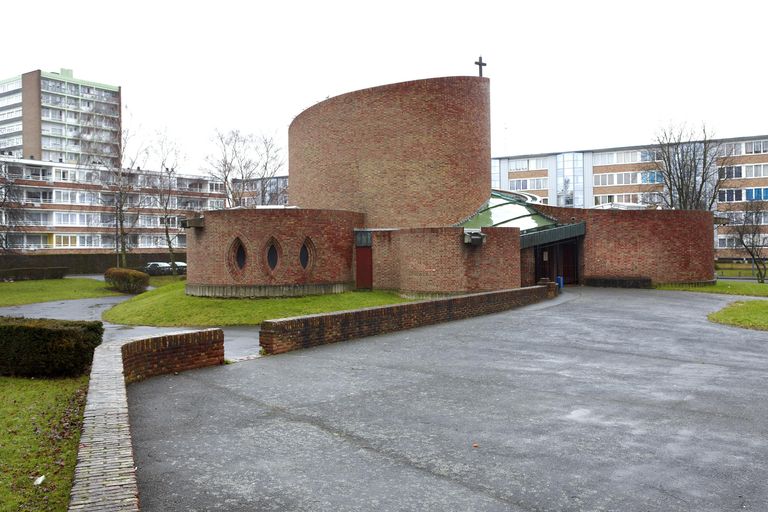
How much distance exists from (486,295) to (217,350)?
10685 mm

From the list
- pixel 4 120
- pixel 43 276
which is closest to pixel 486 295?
pixel 43 276

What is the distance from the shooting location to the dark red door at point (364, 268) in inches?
1104

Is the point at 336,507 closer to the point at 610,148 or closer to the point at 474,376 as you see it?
the point at 474,376

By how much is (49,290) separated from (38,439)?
38996 millimetres

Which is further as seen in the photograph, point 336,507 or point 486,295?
point 486,295

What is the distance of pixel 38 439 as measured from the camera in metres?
6.70

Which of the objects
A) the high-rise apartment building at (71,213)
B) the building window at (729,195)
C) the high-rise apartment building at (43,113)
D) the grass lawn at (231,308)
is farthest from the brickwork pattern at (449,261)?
the high-rise apartment building at (43,113)

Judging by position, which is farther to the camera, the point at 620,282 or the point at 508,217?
the point at 620,282

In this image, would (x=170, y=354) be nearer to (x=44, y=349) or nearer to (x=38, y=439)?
(x=44, y=349)

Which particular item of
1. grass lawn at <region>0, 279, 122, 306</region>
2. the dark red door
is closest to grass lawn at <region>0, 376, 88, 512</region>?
the dark red door

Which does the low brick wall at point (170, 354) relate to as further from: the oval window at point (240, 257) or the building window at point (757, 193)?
the building window at point (757, 193)

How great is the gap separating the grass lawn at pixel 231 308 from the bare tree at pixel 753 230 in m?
32.7

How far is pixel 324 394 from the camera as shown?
→ 8.91 meters

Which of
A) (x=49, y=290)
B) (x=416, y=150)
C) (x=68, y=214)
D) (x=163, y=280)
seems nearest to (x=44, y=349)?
(x=416, y=150)
